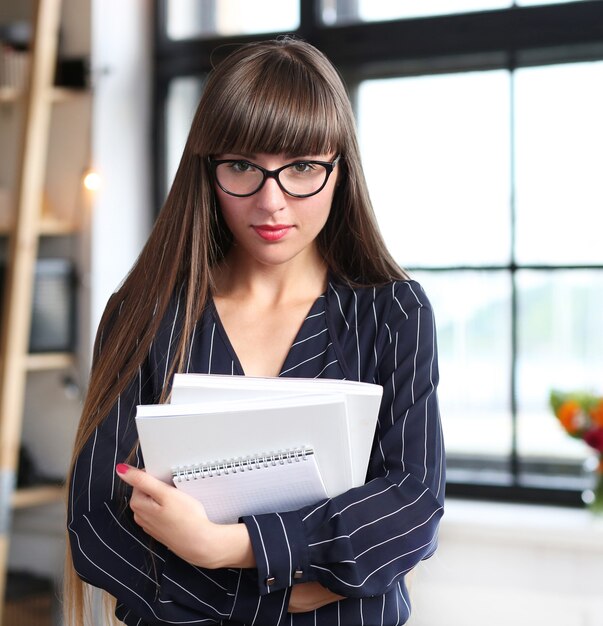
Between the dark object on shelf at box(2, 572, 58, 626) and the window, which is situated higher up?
the window

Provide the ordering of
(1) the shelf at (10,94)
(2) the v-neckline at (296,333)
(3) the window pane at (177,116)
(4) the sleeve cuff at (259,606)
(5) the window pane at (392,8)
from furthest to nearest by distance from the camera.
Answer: (3) the window pane at (177,116)
(1) the shelf at (10,94)
(5) the window pane at (392,8)
(2) the v-neckline at (296,333)
(4) the sleeve cuff at (259,606)

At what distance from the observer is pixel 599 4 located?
2529 millimetres

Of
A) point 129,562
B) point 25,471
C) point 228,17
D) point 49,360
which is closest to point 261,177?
point 129,562

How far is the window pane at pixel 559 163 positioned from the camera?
2.61m

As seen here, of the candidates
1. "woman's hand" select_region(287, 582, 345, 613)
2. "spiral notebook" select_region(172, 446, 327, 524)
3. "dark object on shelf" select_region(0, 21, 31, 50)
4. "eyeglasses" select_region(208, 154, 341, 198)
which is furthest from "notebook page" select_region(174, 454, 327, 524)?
"dark object on shelf" select_region(0, 21, 31, 50)

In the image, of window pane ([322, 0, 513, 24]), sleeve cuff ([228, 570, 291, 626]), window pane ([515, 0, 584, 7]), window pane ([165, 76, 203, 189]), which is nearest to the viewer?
sleeve cuff ([228, 570, 291, 626])

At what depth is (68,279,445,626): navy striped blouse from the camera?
1142 millimetres

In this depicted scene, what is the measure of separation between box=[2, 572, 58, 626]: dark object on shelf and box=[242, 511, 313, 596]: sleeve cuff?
2108 mm

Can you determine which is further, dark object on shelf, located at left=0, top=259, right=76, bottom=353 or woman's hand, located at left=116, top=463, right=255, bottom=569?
dark object on shelf, located at left=0, top=259, right=76, bottom=353

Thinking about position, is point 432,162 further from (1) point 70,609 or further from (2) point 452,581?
(1) point 70,609

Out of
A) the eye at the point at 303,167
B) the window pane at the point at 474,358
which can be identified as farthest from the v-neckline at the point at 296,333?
the window pane at the point at 474,358

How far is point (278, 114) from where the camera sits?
1.20 meters

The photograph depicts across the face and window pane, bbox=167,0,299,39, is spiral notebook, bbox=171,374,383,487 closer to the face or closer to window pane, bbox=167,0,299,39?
the face

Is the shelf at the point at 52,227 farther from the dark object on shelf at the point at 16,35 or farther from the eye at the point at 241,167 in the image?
the eye at the point at 241,167
